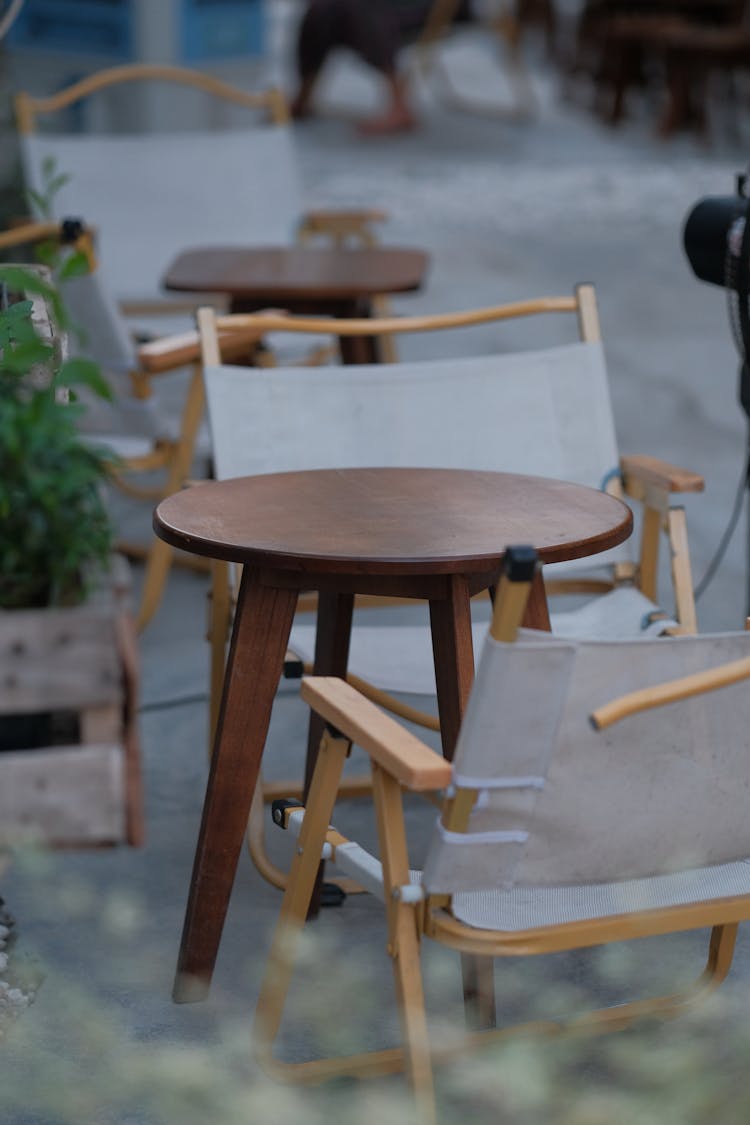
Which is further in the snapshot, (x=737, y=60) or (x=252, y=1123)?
(x=737, y=60)

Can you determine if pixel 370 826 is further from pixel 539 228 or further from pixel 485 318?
pixel 539 228

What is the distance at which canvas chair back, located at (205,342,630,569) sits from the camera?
2865 millimetres

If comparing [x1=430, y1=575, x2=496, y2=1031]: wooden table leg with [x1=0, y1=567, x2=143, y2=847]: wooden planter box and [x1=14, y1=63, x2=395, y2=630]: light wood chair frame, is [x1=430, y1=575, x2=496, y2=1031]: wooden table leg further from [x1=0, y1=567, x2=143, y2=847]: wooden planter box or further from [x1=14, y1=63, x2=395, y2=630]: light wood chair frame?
[x1=14, y1=63, x2=395, y2=630]: light wood chair frame

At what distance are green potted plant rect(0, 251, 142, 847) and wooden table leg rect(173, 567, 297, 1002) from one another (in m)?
0.41

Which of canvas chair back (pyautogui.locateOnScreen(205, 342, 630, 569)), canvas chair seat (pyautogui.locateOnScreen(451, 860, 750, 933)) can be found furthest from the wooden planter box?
canvas chair seat (pyautogui.locateOnScreen(451, 860, 750, 933))

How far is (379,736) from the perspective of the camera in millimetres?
1715

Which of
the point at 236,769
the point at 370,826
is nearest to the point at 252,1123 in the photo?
the point at 236,769

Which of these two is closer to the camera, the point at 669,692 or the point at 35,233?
the point at 669,692

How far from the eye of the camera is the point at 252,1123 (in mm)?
2008

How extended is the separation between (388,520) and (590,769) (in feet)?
2.07

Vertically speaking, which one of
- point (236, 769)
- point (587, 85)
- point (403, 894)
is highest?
point (403, 894)

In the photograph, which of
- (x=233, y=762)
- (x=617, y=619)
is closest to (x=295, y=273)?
(x=617, y=619)

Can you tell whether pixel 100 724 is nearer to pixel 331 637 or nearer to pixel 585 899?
pixel 331 637

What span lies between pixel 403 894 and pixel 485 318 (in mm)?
1595
